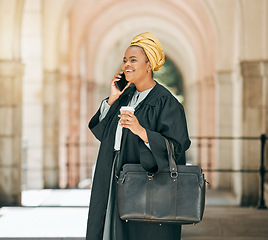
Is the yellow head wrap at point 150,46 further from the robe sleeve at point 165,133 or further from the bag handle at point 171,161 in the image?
the bag handle at point 171,161

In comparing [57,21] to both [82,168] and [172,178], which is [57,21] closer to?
[82,168]

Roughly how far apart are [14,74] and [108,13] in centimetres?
1123

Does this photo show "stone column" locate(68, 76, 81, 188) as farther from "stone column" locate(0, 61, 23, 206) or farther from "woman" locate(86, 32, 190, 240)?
"woman" locate(86, 32, 190, 240)

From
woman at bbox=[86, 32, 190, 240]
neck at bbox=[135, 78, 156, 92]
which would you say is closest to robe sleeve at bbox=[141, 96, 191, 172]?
woman at bbox=[86, 32, 190, 240]

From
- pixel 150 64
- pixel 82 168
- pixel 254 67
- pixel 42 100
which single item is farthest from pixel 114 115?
pixel 82 168

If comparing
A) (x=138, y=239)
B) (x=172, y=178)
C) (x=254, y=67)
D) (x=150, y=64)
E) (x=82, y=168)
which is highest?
(x=254, y=67)

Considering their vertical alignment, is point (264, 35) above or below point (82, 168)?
above

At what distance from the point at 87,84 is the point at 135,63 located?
15790 mm

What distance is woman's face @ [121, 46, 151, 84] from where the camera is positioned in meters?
2.91

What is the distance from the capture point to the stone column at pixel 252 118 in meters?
8.52

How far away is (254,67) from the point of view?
8531 mm

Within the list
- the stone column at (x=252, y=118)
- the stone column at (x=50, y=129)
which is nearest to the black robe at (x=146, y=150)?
the stone column at (x=252, y=118)

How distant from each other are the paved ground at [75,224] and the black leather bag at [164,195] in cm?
231

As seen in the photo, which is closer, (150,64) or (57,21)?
(150,64)
